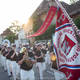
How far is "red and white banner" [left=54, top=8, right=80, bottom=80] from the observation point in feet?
6.60

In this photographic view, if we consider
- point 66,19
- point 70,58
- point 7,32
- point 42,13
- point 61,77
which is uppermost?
point 7,32

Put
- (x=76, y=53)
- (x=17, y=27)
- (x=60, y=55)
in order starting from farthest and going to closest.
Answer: (x=17, y=27) → (x=60, y=55) → (x=76, y=53)

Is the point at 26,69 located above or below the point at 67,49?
below

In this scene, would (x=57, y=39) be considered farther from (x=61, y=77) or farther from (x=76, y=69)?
(x=61, y=77)

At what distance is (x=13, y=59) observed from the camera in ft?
19.1

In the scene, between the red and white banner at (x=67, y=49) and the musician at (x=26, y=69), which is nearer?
the red and white banner at (x=67, y=49)

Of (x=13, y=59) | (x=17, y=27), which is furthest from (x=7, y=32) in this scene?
(x=13, y=59)

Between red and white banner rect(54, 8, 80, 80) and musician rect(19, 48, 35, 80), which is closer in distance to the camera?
red and white banner rect(54, 8, 80, 80)

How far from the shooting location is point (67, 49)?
86.3 inches

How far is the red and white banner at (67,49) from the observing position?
2.01 meters

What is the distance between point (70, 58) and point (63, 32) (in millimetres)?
521

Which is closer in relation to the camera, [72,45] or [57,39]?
[72,45]

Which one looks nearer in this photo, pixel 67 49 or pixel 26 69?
pixel 67 49

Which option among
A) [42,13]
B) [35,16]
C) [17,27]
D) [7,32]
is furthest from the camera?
[7,32]
